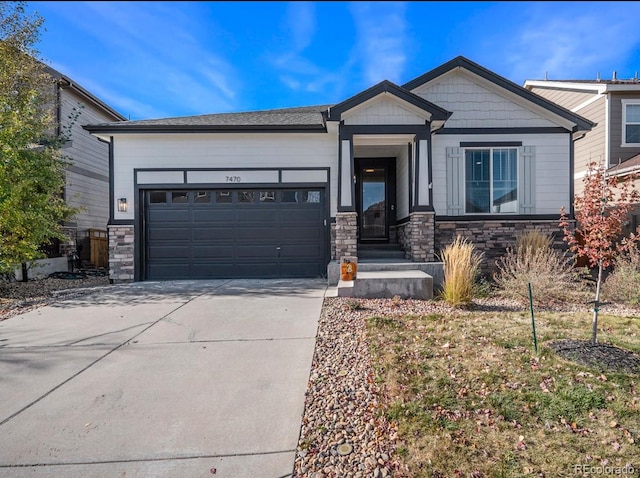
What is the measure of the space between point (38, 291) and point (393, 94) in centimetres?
955

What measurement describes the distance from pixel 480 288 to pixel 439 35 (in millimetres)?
4744

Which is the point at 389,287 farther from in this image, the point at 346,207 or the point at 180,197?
the point at 180,197

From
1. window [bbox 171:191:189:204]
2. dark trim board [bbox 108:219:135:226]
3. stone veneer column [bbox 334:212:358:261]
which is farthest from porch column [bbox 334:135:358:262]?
dark trim board [bbox 108:219:135:226]

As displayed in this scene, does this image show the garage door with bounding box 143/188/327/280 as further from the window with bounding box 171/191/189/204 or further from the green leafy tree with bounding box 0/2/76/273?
the green leafy tree with bounding box 0/2/76/273

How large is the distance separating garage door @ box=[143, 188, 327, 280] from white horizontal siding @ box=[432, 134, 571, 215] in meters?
3.15

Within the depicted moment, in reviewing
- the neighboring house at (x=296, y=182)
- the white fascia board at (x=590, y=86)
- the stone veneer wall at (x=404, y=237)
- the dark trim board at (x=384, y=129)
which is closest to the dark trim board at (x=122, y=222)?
the neighboring house at (x=296, y=182)

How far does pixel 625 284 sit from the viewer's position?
613 cm

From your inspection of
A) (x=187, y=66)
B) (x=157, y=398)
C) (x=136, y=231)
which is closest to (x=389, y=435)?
(x=157, y=398)

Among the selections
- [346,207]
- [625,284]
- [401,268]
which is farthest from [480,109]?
[625,284]

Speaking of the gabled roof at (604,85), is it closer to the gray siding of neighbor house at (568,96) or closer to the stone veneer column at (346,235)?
the gray siding of neighbor house at (568,96)

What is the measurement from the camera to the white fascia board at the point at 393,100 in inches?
315

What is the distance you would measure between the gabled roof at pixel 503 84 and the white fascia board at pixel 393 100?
4.55ft

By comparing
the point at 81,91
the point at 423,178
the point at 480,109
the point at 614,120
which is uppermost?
the point at 81,91

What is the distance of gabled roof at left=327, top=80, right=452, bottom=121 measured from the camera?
25.9 ft
